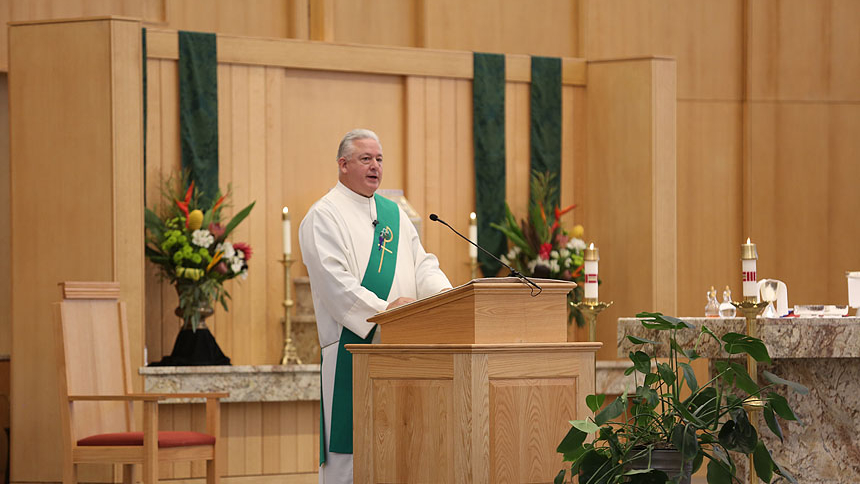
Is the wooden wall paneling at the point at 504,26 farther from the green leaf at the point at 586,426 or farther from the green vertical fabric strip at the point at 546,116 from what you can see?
the green leaf at the point at 586,426

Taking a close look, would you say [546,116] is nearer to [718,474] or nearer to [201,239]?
[201,239]

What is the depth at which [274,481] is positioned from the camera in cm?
586

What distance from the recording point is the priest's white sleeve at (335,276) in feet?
13.1

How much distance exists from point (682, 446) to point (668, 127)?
3895 millimetres

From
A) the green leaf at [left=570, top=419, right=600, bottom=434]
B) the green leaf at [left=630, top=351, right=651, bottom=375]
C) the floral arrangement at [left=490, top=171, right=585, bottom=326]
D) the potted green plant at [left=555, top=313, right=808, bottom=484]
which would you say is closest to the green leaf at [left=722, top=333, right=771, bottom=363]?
the potted green plant at [left=555, top=313, right=808, bottom=484]

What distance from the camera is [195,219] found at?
5.92m

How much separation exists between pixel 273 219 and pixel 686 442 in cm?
375

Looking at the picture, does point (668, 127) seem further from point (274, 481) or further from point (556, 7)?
point (274, 481)

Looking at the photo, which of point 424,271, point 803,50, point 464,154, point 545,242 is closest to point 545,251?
point 545,242

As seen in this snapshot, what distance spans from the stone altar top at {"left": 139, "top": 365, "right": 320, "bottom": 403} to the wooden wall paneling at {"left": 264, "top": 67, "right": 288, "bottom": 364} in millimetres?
562

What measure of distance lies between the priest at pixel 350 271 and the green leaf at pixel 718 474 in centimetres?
122

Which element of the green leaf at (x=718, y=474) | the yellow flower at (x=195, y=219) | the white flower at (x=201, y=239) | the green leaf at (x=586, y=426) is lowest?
the green leaf at (x=718, y=474)

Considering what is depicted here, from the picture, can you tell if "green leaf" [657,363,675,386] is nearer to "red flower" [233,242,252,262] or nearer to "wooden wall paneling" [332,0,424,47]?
"red flower" [233,242,252,262]

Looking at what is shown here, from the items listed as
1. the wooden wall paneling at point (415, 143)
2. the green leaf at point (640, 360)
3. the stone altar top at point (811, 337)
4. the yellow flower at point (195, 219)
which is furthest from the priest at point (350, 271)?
the wooden wall paneling at point (415, 143)
